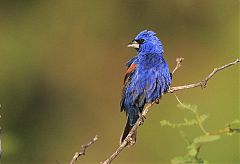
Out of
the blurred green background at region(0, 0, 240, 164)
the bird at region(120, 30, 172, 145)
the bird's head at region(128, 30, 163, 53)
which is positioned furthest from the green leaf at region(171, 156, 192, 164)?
the blurred green background at region(0, 0, 240, 164)

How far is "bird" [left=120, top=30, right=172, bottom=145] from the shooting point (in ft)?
16.8

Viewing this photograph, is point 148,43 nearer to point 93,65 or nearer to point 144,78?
point 144,78

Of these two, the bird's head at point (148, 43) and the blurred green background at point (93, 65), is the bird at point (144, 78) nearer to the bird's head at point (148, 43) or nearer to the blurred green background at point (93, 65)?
the bird's head at point (148, 43)

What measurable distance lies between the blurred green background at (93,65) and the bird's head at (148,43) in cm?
368

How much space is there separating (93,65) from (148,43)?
5660mm

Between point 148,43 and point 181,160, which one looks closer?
point 181,160

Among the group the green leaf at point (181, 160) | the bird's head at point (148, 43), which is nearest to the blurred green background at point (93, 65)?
the bird's head at point (148, 43)

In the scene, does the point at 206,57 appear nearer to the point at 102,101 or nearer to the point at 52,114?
the point at 102,101

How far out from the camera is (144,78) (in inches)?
206

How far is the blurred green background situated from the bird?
12.1ft

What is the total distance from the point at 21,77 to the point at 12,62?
11.8 inches

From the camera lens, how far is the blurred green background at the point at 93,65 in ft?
31.4

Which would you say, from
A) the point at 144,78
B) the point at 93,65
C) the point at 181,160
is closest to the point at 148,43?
the point at 144,78

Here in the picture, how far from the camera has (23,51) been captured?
10.8m
